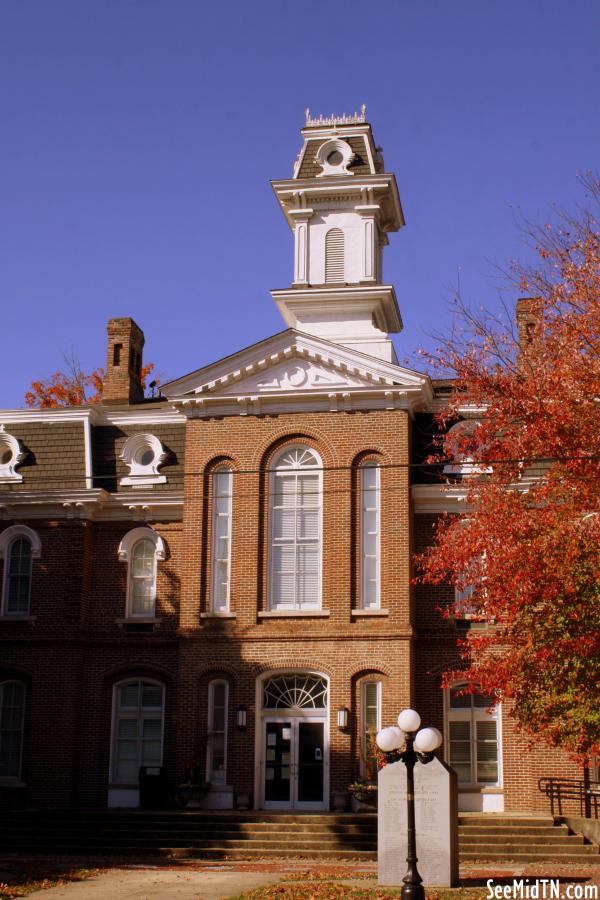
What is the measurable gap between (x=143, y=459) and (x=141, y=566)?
2817mm

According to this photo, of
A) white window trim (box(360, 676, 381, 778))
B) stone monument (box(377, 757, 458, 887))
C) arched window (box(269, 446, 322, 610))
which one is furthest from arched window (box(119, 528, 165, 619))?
stone monument (box(377, 757, 458, 887))

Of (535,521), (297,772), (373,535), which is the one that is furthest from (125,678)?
(535,521)

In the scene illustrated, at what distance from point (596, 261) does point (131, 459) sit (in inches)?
600

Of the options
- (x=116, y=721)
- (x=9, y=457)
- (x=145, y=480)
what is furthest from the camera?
(x=9, y=457)

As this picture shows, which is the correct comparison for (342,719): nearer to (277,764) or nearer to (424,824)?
(277,764)

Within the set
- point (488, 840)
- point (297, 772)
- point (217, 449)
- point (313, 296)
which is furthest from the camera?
point (313, 296)

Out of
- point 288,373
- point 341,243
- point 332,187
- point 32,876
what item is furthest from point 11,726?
point 332,187

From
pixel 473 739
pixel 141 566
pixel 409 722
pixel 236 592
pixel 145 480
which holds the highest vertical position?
pixel 145 480

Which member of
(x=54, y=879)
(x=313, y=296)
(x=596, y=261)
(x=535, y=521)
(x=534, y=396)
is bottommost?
(x=54, y=879)

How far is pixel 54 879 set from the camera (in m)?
19.9

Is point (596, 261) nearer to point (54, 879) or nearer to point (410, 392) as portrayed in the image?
point (410, 392)

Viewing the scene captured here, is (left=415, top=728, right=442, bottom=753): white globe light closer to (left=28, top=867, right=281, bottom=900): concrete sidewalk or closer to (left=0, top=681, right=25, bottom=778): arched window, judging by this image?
(left=28, top=867, right=281, bottom=900): concrete sidewalk

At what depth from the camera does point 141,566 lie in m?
31.1

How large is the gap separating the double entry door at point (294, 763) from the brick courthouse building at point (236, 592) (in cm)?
5
